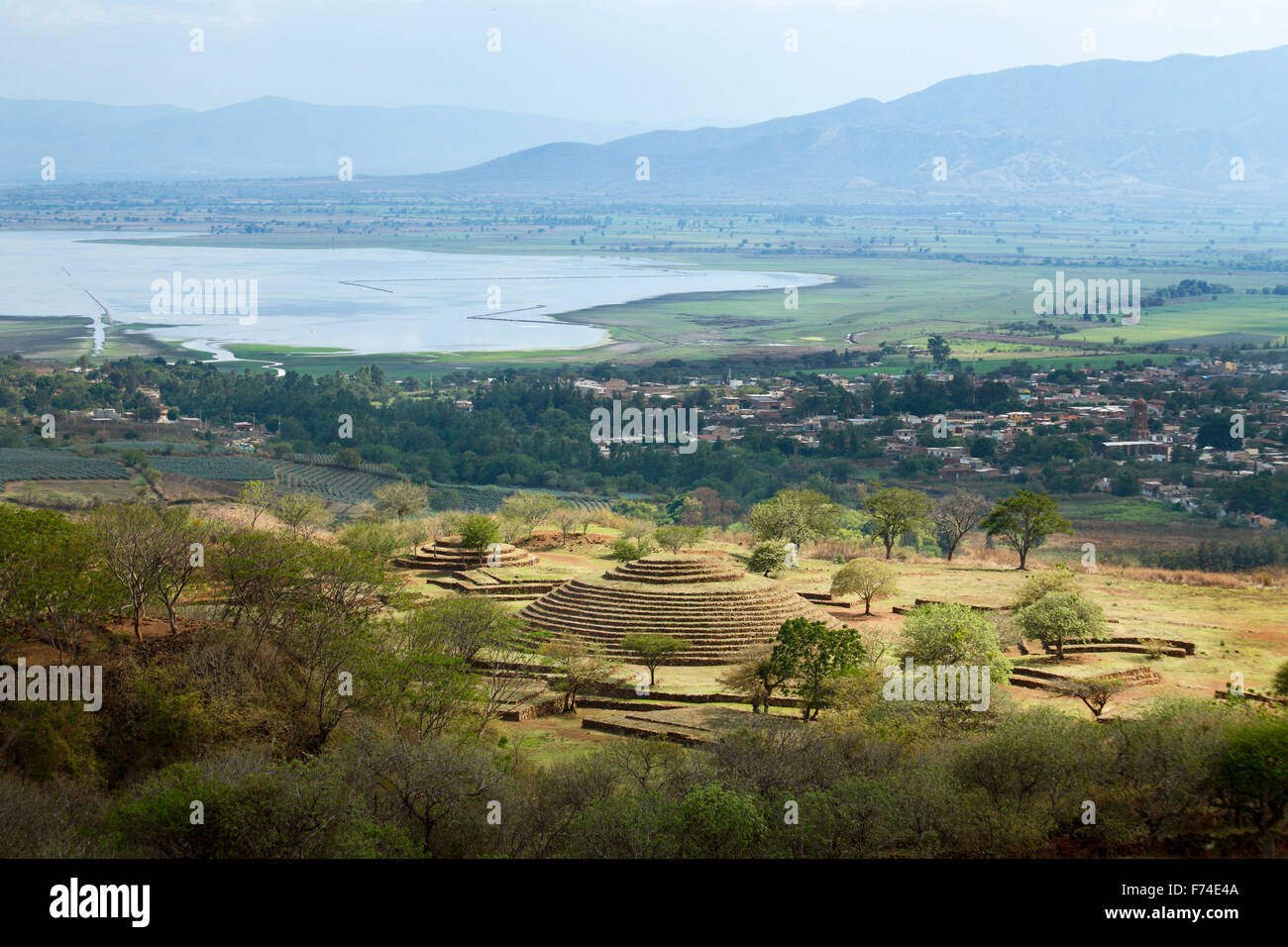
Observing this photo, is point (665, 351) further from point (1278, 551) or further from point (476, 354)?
point (1278, 551)

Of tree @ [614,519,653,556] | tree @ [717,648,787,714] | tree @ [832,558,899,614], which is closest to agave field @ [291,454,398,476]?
tree @ [614,519,653,556]

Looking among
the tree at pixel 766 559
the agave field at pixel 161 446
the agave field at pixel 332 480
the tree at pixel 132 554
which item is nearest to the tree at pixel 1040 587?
the tree at pixel 766 559

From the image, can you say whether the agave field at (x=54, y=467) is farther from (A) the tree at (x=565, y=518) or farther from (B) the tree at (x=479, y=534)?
(B) the tree at (x=479, y=534)

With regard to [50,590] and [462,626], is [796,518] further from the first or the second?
[50,590]

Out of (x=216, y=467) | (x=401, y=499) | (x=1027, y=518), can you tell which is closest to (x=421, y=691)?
(x=1027, y=518)
